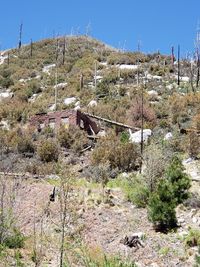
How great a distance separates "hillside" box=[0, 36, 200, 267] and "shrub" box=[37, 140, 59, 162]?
64 mm

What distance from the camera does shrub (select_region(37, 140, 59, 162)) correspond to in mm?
29719

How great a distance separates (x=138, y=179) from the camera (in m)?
23.0

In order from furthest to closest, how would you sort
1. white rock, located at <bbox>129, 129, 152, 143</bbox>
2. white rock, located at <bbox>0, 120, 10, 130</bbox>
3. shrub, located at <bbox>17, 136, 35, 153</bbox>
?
white rock, located at <bbox>0, 120, 10, 130</bbox>
shrub, located at <bbox>17, 136, 35, 153</bbox>
white rock, located at <bbox>129, 129, 152, 143</bbox>

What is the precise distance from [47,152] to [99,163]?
3908 mm

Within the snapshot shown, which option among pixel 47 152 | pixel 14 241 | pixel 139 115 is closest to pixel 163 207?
pixel 14 241

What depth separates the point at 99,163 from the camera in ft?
90.1

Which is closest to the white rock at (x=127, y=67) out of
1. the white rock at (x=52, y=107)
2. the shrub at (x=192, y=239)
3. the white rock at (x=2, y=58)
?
the white rock at (x=52, y=107)

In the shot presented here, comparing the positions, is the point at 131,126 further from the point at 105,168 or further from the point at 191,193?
the point at 191,193

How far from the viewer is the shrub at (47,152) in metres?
29.7

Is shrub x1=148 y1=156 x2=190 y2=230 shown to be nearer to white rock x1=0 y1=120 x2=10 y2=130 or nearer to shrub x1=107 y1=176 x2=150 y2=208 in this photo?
shrub x1=107 y1=176 x2=150 y2=208

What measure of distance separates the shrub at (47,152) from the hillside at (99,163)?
0.21ft

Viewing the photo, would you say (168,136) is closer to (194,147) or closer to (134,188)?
(194,147)

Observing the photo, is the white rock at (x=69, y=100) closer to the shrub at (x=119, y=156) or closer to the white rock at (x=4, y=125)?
the white rock at (x=4, y=125)

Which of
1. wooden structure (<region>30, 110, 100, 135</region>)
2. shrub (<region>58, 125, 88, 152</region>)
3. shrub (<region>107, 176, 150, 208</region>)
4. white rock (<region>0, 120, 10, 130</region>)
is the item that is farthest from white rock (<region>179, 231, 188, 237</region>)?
white rock (<region>0, 120, 10, 130</region>)
